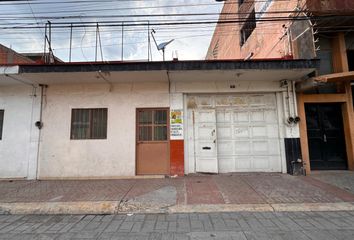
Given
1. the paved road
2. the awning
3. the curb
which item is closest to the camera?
the paved road

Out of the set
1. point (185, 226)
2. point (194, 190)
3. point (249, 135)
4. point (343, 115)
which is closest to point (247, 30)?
point (343, 115)

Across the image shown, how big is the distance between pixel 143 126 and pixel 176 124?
1.22 meters

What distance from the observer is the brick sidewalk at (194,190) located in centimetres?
537

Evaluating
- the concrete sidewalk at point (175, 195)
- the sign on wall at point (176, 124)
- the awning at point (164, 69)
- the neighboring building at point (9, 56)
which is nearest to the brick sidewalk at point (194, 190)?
the concrete sidewalk at point (175, 195)

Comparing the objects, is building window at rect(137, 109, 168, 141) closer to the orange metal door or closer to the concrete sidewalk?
the orange metal door

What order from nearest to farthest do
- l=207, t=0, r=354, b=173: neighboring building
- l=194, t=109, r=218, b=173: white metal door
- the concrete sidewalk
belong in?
the concrete sidewalk → l=207, t=0, r=354, b=173: neighboring building → l=194, t=109, r=218, b=173: white metal door

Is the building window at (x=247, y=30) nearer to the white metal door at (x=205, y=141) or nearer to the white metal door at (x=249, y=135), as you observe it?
the white metal door at (x=249, y=135)

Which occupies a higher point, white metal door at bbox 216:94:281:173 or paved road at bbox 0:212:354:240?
white metal door at bbox 216:94:281:173

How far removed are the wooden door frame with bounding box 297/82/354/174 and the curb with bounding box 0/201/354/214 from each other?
3.17 meters

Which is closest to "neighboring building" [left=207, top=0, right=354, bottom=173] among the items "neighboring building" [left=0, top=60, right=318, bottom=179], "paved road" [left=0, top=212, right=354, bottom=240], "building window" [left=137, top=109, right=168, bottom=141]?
"neighboring building" [left=0, top=60, right=318, bottom=179]

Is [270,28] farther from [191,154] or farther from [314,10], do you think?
[191,154]

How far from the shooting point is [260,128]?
825 cm

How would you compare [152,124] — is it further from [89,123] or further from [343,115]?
[343,115]

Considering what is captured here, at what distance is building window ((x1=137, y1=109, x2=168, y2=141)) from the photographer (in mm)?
8126
